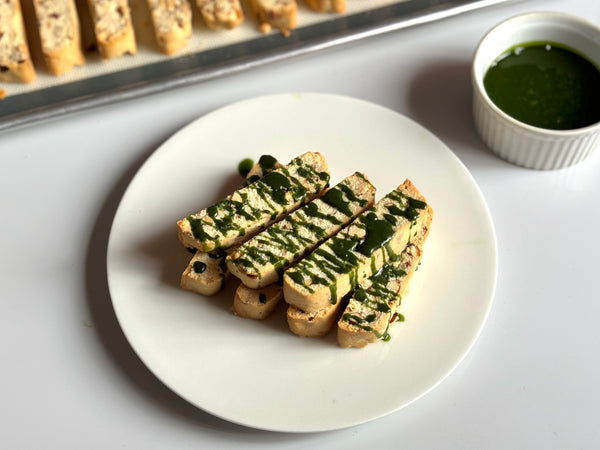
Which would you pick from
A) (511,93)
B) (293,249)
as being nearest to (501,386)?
(293,249)

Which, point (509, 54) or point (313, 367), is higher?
point (509, 54)

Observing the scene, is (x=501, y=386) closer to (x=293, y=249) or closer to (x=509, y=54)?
(x=293, y=249)

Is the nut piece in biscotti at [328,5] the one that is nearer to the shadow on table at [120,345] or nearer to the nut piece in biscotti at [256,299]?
the shadow on table at [120,345]

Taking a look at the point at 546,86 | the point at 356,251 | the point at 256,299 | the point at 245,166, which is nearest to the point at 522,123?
the point at 546,86

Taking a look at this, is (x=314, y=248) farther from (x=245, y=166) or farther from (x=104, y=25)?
(x=104, y=25)

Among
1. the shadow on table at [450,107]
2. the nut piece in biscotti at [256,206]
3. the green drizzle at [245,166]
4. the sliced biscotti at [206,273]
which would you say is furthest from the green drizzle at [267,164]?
the shadow on table at [450,107]
